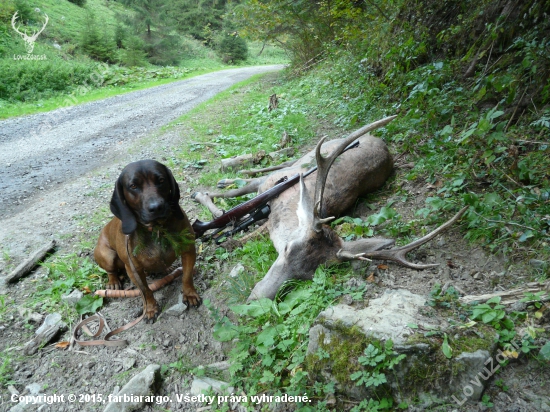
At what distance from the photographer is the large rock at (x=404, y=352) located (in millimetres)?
2115

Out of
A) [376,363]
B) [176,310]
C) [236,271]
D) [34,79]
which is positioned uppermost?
[376,363]

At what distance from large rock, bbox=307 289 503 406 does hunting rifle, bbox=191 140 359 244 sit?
2401 millimetres

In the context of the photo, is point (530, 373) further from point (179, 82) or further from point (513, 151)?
point (179, 82)

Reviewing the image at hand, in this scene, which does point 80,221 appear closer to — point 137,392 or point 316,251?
point 137,392

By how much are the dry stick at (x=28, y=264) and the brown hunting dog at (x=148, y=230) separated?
1102mm

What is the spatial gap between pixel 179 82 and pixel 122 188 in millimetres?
19014

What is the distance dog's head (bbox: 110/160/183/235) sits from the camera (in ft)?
10.7

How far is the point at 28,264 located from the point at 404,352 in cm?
447

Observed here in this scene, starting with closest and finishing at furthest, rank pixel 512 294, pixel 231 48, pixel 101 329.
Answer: pixel 512 294, pixel 101 329, pixel 231 48

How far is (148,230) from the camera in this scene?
143 inches

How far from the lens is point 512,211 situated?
3344 millimetres

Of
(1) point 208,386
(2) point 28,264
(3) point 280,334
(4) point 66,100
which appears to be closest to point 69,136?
(4) point 66,100

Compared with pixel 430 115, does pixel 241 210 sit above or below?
below

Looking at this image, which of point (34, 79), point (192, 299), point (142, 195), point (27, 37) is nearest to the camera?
point (142, 195)
